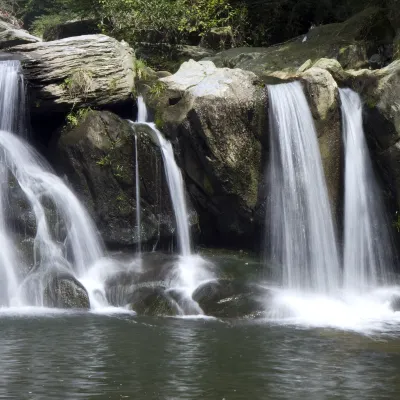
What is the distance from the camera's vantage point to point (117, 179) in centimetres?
1563

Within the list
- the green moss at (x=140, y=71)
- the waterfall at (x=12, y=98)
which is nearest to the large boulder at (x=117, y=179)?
the waterfall at (x=12, y=98)

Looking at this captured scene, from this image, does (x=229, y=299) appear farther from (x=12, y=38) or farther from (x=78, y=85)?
(x=12, y=38)

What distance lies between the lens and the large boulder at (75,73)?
52.4ft

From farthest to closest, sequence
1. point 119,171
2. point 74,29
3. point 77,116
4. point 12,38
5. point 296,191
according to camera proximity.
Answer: point 74,29 < point 12,38 < point 77,116 < point 119,171 < point 296,191

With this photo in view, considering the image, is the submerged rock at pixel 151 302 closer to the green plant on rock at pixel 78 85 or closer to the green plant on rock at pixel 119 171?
the green plant on rock at pixel 119 171

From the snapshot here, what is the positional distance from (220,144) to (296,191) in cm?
186

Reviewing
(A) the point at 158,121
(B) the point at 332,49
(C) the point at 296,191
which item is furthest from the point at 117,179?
(B) the point at 332,49

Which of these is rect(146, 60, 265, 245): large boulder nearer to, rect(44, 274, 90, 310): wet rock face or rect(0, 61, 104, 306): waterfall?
rect(0, 61, 104, 306): waterfall

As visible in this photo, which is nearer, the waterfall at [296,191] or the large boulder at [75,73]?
the waterfall at [296,191]

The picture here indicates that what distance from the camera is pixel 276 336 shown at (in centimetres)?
1091

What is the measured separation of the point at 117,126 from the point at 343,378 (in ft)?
28.9

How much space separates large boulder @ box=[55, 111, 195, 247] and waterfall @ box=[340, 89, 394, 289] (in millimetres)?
3757

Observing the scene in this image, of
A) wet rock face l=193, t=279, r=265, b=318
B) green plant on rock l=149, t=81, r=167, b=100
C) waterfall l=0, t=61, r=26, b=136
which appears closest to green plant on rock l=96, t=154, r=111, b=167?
green plant on rock l=149, t=81, r=167, b=100

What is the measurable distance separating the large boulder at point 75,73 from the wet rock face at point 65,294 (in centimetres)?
435
